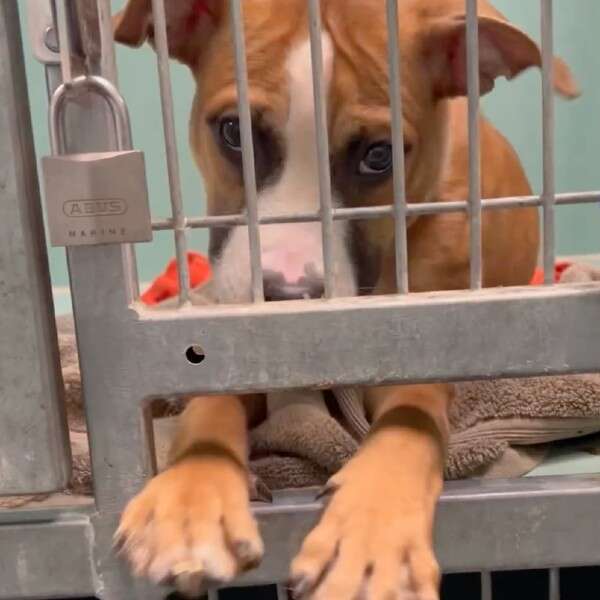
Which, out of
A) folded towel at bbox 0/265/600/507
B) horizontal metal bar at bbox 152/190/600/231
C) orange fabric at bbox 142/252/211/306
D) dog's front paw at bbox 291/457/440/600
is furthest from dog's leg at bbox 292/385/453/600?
orange fabric at bbox 142/252/211/306

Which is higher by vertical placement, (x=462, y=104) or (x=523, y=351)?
(x=462, y=104)

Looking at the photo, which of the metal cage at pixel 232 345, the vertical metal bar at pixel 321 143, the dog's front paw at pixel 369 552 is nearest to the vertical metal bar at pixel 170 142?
the metal cage at pixel 232 345

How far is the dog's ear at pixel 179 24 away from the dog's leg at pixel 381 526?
1.78 ft

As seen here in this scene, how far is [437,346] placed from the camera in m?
0.77

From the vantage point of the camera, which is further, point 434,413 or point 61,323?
point 61,323

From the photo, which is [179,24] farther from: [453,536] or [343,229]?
[453,536]

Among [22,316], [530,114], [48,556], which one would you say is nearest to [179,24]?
[22,316]

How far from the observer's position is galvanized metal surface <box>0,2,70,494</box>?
757 mm

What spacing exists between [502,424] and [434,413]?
17cm

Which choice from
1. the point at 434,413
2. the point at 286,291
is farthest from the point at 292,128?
the point at 434,413

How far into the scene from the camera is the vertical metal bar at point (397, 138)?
74 cm

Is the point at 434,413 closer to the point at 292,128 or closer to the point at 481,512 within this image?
the point at 481,512

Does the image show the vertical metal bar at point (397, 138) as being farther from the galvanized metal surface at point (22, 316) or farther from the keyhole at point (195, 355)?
the galvanized metal surface at point (22, 316)

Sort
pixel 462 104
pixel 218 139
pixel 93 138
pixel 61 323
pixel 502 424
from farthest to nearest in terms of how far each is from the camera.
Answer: pixel 61 323
pixel 462 104
pixel 218 139
pixel 502 424
pixel 93 138
